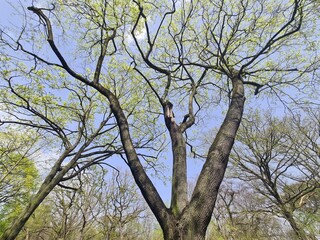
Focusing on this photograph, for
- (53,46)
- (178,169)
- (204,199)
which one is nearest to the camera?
(204,199)

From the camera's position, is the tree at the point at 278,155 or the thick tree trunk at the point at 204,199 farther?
the tree at the point at 278,155

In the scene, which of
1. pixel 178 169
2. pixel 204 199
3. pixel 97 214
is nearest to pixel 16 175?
pixel 97 214

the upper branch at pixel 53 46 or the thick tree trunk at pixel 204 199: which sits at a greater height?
the upper branch at pixel 53 46

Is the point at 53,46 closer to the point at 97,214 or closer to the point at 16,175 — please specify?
the point at 16,175

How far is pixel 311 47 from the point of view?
502cm

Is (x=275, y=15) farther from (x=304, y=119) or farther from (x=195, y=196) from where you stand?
(x=304, y=119)

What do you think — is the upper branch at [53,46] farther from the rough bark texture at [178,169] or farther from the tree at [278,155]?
the tree at [278,155]

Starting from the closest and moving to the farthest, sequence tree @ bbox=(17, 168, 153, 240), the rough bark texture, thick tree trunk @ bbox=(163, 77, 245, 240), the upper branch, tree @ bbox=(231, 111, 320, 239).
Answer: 1. thick tree trunk @ bbox=(163, 77, 245, 240)
2. the rough bark texture
3. the upper branch
4. tree @ bbox=(231, 111, 320, 239)
5. tree @ bbox=(17, 168, 153, 240)

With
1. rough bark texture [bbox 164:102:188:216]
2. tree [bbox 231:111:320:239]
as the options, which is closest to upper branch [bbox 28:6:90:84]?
rough bark texture [bbox 164:102:188:216]

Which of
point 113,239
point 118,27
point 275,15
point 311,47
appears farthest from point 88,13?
point 113,239

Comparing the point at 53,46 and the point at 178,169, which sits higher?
the point at 53,46

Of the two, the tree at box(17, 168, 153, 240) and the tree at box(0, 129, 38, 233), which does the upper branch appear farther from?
the tree at box(17, 168, 153, 240)

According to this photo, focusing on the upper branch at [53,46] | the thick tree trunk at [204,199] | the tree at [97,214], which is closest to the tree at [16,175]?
the tree at [97,214]

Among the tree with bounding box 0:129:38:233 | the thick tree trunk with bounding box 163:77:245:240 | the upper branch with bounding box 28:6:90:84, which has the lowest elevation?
the thick tree trunk with bounding box 163:77:245:240
